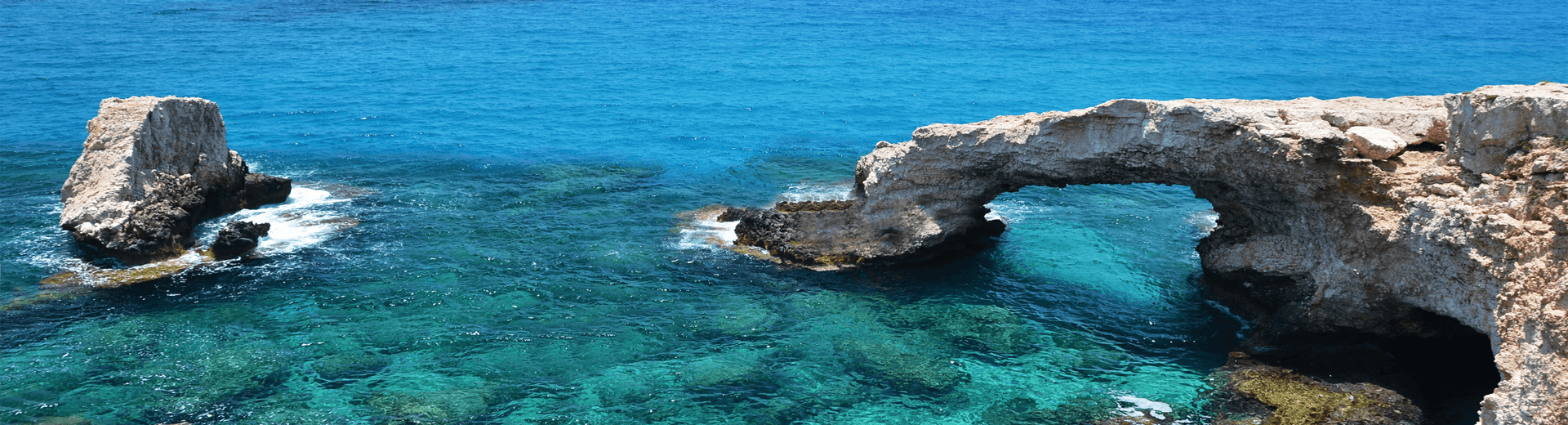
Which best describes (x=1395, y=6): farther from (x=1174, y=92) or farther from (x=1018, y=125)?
(x=1018, y=125)

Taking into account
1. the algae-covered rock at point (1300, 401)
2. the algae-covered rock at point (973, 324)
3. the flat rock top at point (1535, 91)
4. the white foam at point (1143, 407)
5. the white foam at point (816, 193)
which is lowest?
the white foam at point (816, 193)

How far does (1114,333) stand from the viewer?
691 inches

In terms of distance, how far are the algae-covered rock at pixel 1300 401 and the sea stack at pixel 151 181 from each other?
65.7 feet

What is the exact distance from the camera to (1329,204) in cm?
1520

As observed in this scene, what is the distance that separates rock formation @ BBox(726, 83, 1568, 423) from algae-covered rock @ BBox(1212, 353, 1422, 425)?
48.1 inches

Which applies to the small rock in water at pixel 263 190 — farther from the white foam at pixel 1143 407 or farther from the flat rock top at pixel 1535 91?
the flat rock top at pixel 1535 91

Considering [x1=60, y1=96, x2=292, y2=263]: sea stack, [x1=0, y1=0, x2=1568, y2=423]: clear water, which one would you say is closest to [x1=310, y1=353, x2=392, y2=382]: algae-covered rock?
[x1=0, y1=0, x2=1568, y2=423]: clear water

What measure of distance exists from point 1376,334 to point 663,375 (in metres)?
10.9

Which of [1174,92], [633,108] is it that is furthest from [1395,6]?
[633,108]

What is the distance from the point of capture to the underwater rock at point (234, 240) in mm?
21203

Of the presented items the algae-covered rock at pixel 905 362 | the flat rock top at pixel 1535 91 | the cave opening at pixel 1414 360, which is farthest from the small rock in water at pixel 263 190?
the flat rock top at pixel 1535 91

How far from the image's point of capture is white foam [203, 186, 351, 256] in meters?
22.5

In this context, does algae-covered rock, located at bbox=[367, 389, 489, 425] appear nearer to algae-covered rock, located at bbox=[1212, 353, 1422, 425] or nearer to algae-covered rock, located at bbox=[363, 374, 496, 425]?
algae-covered rock, located at bbox=[363, 374, 496, 425]

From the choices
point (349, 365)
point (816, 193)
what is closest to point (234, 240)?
point (349, 365)
